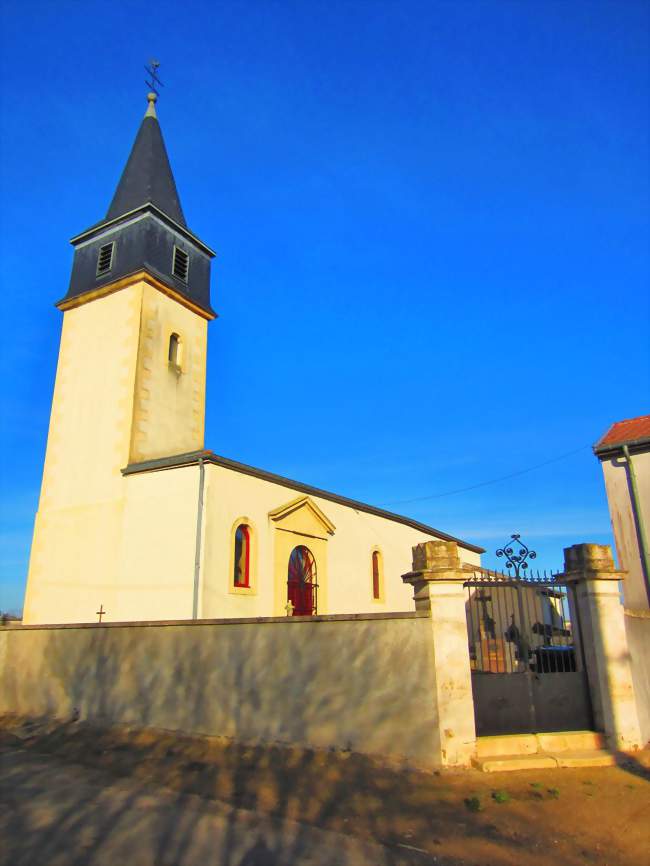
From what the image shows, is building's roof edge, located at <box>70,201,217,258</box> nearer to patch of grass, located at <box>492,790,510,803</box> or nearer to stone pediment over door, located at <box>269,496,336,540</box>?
stone pediment over door, located at <box>269,496,336,540</box>

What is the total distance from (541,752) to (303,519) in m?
10.1

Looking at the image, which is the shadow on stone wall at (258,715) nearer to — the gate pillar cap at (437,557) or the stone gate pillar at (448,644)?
the stone gate pillar at (448,644)

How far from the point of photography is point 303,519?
1641cm

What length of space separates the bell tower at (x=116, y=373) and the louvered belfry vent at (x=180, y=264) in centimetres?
3

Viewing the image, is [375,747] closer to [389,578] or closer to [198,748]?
[198,748]

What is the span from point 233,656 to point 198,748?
1.18 metres

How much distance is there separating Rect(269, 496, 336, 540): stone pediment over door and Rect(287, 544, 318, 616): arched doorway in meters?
0.56

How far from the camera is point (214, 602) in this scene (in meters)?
12.8

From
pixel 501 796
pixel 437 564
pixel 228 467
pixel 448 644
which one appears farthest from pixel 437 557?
pixel 228 467

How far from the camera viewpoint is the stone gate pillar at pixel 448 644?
21.4 feet

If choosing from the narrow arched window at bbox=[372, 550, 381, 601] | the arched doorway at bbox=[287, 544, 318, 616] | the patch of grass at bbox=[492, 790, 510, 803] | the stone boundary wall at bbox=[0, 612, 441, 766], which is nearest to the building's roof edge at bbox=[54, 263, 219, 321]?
the arched doorway at bbox=[287, 544, 318, 616]

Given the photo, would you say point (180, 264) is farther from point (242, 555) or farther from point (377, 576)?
point (377, 576)

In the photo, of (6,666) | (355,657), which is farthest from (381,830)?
(6,666)

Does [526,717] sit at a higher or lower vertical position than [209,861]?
higher
